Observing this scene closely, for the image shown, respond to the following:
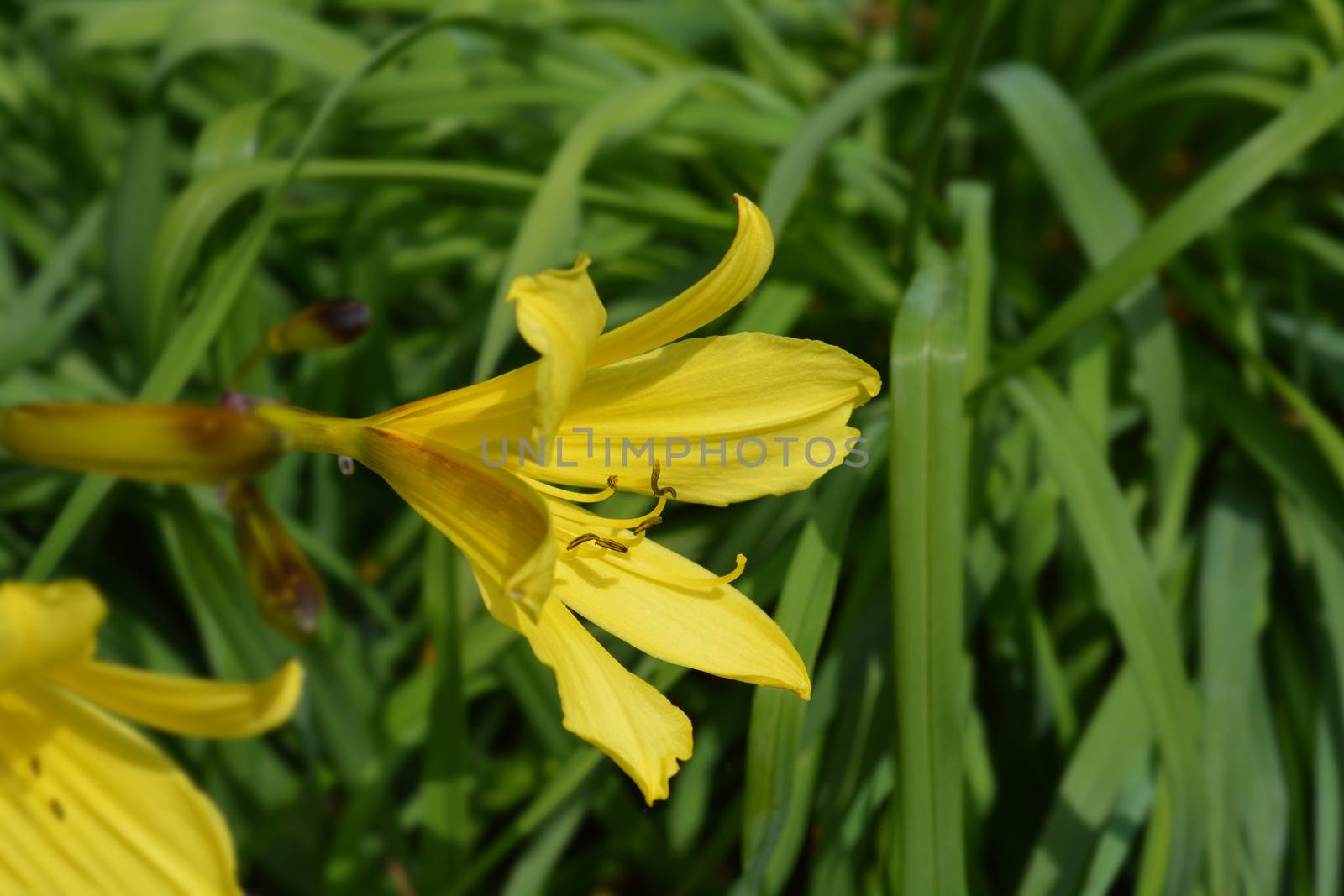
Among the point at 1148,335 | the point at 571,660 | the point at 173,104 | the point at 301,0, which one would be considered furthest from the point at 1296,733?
the point at 173,104

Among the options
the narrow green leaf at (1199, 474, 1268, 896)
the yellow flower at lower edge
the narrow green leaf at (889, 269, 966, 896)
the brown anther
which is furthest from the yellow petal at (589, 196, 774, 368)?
the narrow green leaf at (1199, 474, 1268, 896)

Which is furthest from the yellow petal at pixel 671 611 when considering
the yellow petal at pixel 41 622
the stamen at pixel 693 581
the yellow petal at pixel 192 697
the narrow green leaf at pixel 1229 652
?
the narrow green leaf at pixel 1229 652

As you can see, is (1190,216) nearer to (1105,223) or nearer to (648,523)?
(1105,223)

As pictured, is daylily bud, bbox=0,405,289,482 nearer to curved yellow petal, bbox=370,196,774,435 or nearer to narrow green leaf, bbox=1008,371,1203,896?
curved yellow petal, bbox=370,196,774,435

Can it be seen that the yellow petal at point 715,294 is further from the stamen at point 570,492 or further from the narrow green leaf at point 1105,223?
the narrow green leaf at point 1105,223

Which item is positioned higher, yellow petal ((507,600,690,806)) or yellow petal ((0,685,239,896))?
yellow petal ((507,600,690,806))

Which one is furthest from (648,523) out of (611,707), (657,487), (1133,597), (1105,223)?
(1105,223)

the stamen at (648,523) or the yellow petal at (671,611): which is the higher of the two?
the stamen at (648,523)
